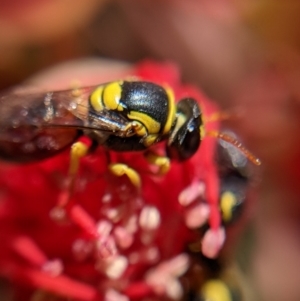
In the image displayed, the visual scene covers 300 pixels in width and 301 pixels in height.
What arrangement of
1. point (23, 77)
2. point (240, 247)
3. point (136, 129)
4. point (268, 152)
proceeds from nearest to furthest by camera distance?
point (136, 129), point (240, 247), point (268, 152), point (23, 77)

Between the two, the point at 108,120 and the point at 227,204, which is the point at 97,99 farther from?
the point at 227,204

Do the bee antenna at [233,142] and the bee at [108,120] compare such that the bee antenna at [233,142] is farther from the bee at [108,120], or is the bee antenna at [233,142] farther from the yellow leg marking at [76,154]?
the yellow leg marking at [76,154]

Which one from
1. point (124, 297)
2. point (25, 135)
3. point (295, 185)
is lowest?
point (124, 297)

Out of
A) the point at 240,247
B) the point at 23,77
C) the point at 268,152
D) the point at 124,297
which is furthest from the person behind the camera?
the point at 23,77

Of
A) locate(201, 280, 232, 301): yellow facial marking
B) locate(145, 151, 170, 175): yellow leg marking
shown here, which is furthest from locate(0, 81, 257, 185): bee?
locate(201, 280, 232, 301): yellow facial marking

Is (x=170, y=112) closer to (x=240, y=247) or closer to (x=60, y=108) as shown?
(x=60, y=108)

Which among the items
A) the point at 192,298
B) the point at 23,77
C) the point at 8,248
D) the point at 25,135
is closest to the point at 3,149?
the point at 25,135

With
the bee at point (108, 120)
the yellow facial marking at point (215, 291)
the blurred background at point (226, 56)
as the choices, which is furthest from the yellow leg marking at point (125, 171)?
the blurred background at point (226, 56)
